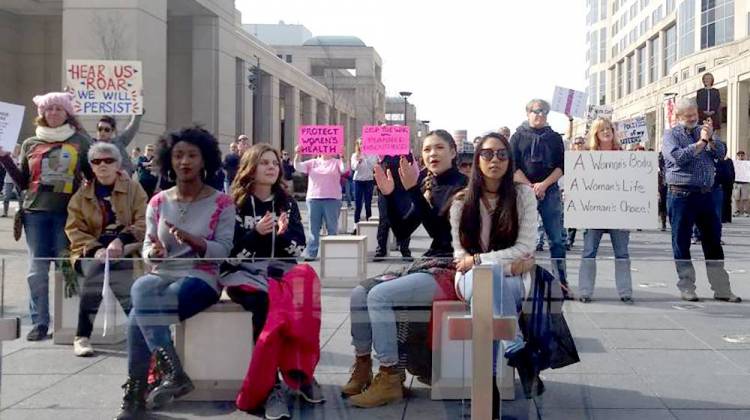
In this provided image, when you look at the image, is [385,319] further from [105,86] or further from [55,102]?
[105,86]

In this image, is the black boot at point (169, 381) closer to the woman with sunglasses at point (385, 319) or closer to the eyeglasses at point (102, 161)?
the woman with sunglasses at point (385, 319)

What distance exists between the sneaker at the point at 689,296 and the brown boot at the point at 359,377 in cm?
184

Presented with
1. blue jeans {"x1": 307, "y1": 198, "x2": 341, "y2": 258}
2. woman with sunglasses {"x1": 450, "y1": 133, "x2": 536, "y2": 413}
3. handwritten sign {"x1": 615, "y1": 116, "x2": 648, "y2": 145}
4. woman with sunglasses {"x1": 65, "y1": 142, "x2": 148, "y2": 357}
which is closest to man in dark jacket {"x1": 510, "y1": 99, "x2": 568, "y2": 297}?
woman with sunglasses {"x1": 450, "y1": 133, "x2": 536, "y2": 413}

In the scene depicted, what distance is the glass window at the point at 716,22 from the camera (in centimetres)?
4572

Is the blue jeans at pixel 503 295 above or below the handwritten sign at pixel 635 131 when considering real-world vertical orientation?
below

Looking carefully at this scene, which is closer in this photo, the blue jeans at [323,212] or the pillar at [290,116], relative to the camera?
the blue jeans at [323,212]

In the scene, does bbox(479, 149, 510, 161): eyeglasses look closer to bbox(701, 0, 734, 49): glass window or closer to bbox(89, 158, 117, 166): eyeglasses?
bbox(89, 158, 117, 166): eyeglasses

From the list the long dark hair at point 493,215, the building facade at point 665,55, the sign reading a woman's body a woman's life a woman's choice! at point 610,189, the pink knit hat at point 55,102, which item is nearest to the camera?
the long dark hair at point 493,215

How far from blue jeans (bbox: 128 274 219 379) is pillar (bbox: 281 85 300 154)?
4735cm

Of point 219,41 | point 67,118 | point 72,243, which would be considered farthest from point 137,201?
point 219,41

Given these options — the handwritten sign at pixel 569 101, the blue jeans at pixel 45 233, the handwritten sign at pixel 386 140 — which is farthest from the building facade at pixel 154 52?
the blue jeans at pixel 45 233

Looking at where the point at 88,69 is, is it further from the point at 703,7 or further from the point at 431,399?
the point at 703,7

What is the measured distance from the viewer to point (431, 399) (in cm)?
450

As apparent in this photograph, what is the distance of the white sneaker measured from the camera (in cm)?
488
